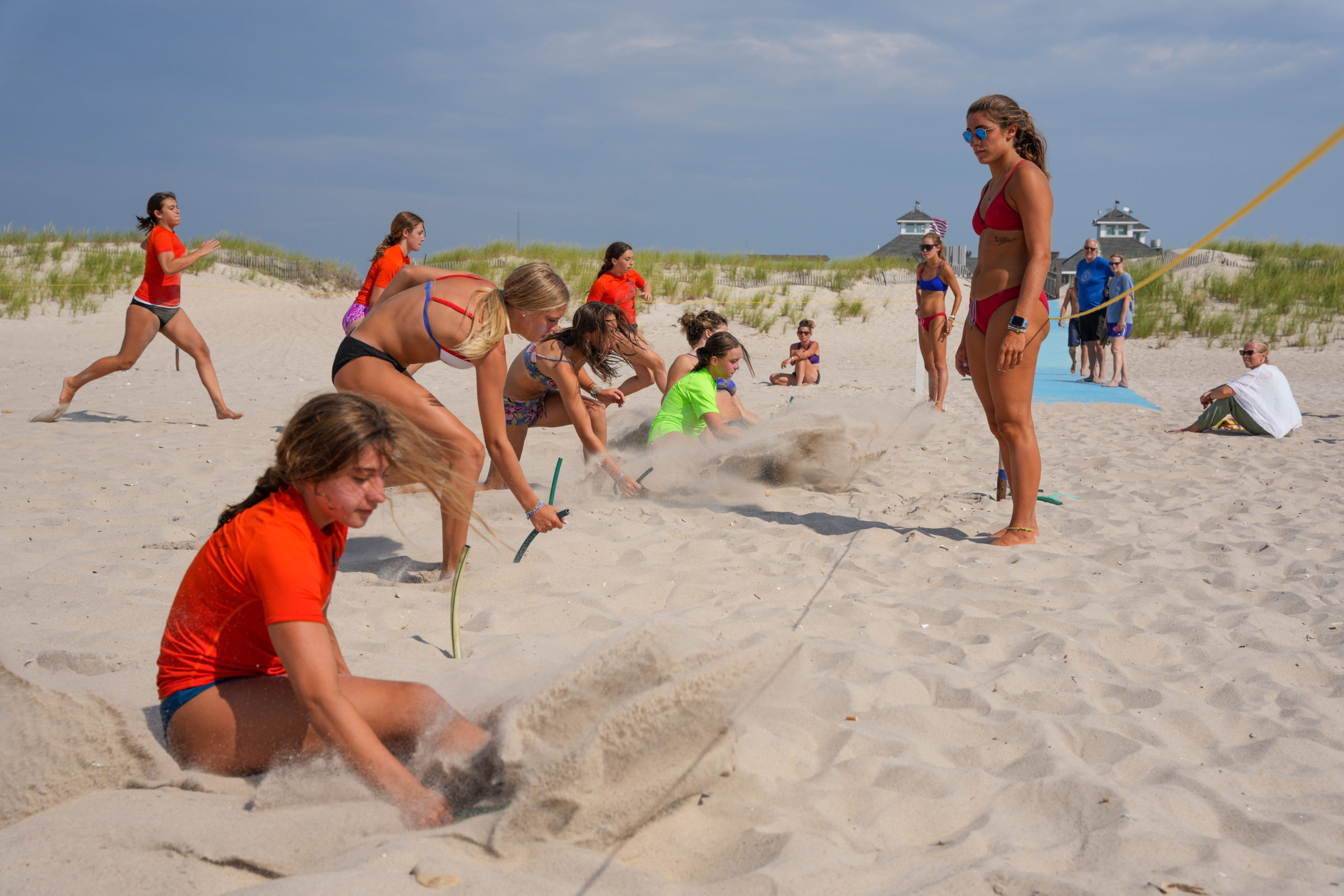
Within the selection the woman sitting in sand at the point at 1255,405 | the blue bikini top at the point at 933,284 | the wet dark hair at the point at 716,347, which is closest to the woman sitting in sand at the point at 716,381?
the wet dark hair at the point at 716,347

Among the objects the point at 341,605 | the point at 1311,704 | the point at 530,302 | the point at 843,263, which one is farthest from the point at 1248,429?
the point at 843,263

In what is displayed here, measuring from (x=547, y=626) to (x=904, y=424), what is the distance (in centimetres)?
321

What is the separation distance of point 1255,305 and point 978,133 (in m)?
16.4

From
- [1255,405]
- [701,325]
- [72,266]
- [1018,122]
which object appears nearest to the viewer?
[1018,122]

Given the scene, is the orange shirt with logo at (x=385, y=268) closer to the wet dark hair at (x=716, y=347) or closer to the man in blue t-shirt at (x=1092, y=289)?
the wet dark hair at (x=716, y=347)

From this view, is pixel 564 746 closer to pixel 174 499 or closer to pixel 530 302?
pixel 530 302

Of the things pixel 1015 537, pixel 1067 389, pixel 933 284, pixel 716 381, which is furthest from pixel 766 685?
pixel 1067 389

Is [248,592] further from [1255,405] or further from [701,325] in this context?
[1255,405]

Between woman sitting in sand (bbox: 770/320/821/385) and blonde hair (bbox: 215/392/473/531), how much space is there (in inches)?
364

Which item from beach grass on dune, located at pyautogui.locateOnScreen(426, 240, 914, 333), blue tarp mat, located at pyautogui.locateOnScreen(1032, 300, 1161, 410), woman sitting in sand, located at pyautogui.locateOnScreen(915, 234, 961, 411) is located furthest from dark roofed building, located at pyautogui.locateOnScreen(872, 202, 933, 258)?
woman sitting in sand, located at pyautogui.locateOnScreen(915, 234, 961, 411)

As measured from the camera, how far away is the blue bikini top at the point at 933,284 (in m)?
8.18

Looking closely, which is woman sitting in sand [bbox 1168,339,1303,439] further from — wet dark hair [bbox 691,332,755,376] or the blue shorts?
the blue shorts

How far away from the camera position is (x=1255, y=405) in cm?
726

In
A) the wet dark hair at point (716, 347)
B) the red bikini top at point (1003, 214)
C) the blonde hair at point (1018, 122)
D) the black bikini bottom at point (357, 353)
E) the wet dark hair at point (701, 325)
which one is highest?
the blonde hair at point (1018, 122)
